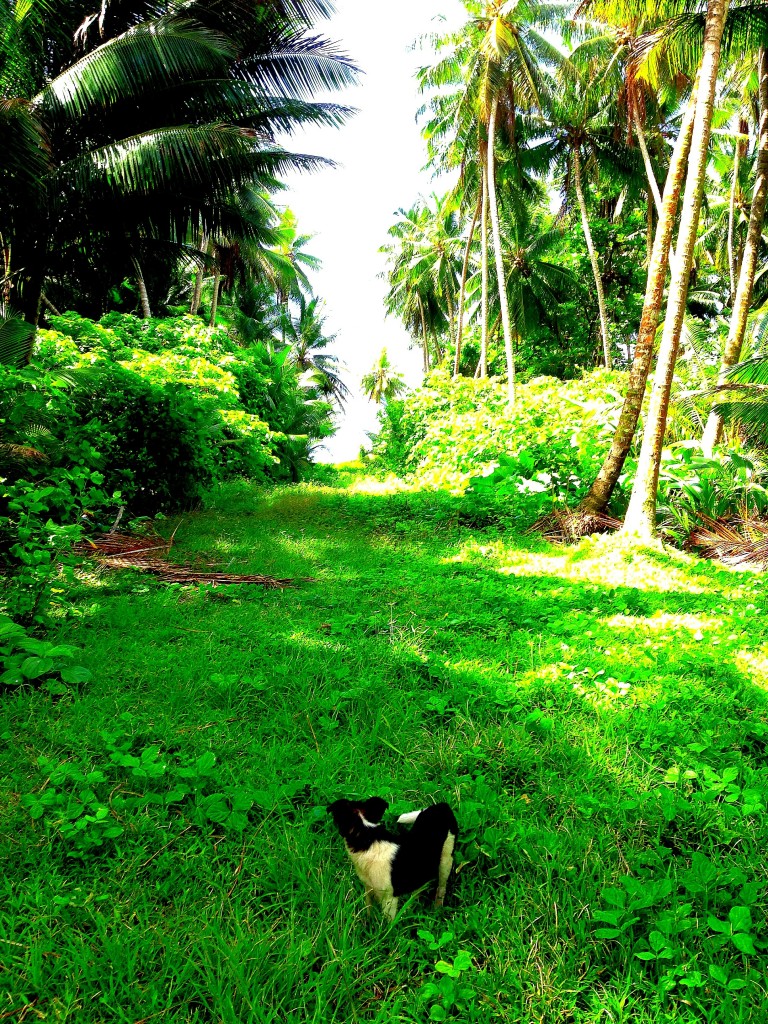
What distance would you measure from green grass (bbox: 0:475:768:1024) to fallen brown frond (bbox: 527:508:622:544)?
2.93m

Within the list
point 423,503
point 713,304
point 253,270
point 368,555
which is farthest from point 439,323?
point 368,555

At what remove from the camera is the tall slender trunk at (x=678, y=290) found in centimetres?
629

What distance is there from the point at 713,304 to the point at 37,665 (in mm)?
30138

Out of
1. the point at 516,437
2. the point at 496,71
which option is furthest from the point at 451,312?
the point at 516,437

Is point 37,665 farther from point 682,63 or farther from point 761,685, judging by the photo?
point 682,63

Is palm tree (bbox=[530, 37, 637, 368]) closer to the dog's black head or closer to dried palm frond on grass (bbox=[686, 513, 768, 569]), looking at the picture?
dried palm frond on grass (bbox=[686, 513, 768, 569])

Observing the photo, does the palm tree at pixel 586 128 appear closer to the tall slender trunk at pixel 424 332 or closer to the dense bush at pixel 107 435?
the tall slender trunk at pixel 424 332

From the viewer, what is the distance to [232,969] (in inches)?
57.5

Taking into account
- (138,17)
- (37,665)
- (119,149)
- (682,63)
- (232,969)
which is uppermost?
(138,17)

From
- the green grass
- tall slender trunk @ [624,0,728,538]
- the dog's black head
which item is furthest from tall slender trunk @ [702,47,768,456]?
the dog's black head

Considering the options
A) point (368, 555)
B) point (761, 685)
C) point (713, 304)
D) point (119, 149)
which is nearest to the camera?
point (761, 685)

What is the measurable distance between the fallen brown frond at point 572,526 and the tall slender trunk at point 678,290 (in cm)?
57

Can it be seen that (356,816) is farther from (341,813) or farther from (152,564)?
(152,564)

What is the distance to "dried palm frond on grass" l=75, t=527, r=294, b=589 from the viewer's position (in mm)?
4902
